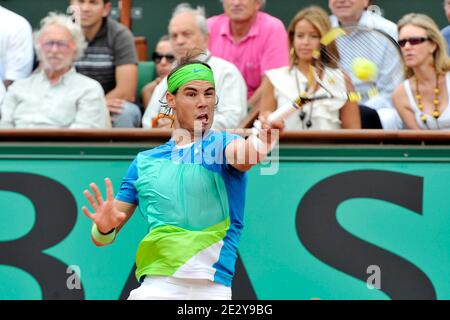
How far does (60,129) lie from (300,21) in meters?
1.47

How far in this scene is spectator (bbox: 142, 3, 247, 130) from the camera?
599 cm

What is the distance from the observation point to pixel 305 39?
5.91m

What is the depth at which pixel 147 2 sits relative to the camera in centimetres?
802

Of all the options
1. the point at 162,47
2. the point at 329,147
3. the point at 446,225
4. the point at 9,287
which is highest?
the point at 162,47

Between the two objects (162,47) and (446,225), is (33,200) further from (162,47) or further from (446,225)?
(446,225)

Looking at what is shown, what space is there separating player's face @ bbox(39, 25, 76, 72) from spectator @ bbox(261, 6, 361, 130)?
119cm

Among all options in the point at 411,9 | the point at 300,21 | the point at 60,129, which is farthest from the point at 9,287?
the point at 411,9

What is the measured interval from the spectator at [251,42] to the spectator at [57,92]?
0.93m

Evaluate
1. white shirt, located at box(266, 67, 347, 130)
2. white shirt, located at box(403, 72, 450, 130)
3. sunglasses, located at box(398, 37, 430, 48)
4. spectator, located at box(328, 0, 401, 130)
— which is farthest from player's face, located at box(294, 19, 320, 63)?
white shirt, located at box(403, 72, 450, 130)

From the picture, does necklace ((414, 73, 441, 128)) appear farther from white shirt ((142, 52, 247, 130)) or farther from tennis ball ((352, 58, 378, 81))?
tennis ball ((352, 58, 378, 81))

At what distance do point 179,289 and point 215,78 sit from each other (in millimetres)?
2131

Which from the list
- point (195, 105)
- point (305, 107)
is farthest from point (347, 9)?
point (195, 105)

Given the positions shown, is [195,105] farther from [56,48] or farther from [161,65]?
[161,65]

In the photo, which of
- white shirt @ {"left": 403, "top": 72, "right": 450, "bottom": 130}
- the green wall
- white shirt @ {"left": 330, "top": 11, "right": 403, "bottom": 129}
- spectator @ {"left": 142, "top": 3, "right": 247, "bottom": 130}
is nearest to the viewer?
white shirt @ {"left": 330, "top": 11, "right": 403, "bottom": 129}
